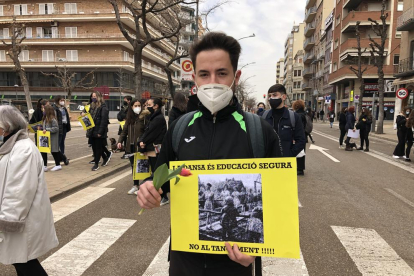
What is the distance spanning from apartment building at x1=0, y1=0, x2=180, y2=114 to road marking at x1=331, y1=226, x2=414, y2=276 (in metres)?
41.9

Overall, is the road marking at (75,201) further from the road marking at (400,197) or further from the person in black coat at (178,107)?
the road marking at (400,197)

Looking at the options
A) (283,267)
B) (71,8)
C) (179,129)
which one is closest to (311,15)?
(71,8)

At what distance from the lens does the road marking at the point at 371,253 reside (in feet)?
10.5

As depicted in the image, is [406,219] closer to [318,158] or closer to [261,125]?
[261,125]

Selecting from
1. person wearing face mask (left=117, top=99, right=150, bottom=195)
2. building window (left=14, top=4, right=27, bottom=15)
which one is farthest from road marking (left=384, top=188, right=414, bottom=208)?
building window (left=14, top=4, right=27, bottom=15)

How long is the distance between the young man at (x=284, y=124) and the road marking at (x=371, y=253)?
1830 millimetres

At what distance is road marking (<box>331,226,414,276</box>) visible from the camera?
126 inches

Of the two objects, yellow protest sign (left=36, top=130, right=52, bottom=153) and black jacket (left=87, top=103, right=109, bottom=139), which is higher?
black jacket (left=87, top=103, right=109, bottom=139)

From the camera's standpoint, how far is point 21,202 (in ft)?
7.61

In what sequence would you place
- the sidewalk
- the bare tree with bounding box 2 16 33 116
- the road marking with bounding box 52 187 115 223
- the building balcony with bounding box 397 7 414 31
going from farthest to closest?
the bare tree with bounding box 2 16 33 116
the building balcony with bounding box 397 7 414 31
the sidewalk
the road marking with bounding box 52 187 115 223

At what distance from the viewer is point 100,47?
44.8 meters

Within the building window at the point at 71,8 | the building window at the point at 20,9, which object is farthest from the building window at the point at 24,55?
the building window at the point at 71,8

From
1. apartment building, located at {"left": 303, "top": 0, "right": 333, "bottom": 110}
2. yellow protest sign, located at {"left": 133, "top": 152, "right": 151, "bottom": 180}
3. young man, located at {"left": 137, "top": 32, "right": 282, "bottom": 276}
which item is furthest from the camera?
apartment building, located at {"left": 303, "top": 0, "right": 333, "bottom": 110}

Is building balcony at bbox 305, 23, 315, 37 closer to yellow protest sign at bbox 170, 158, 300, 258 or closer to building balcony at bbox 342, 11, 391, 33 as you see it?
building balcony at bbox 342, 11, 391, 33
